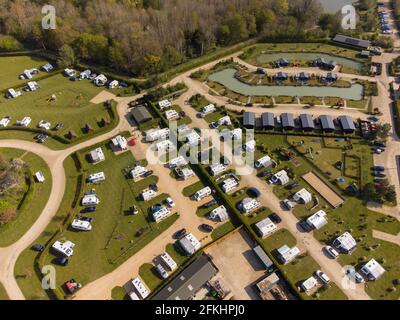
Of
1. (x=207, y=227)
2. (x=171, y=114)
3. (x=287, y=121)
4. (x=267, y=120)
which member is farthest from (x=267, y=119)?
(x=207, y=227)

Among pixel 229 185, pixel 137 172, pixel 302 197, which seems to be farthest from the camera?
pixel 137 172

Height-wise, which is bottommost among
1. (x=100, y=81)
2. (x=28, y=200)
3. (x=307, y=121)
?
(x=28, y=200)

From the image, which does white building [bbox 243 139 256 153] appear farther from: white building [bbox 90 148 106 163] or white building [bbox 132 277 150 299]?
white building [bbox 132 277 150 299]

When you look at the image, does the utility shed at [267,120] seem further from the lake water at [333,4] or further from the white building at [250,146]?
the lake water at [333,4]

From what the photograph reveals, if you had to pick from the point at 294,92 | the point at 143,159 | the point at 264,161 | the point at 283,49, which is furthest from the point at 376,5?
the point at 143,159

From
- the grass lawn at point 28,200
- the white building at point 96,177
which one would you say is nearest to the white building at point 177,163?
the white building at point 96,177

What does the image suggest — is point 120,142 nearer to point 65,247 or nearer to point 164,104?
point 164,104

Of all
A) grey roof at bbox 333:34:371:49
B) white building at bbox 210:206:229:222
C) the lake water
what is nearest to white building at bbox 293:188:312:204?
white building at bbox 210:206:229:222
